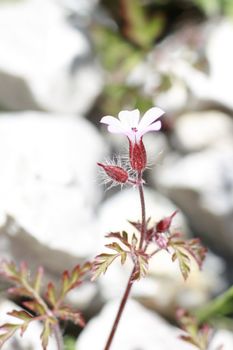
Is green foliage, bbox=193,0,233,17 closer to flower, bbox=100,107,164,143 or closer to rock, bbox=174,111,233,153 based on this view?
rock, bbox=174,111,233,153

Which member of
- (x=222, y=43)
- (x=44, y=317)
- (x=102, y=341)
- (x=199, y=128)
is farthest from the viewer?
(x=222, y=43)

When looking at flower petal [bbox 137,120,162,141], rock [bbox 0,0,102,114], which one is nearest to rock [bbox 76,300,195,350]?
flower petal [bbox 137,120,162,141]

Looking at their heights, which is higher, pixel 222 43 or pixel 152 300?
pixel 222 43

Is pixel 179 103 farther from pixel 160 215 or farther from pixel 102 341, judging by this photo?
pixel 102 341

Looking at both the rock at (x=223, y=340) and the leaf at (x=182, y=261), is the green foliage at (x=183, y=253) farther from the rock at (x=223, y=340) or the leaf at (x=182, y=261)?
the rock at (x=223, y=340)

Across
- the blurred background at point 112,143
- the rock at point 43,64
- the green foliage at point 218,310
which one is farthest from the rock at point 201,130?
the green foliage at point 218,310

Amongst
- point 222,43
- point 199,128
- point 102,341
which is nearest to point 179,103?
point 199,128

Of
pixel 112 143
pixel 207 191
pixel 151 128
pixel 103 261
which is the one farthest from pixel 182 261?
pixel 112 143

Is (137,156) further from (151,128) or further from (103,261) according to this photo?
(103,261)
